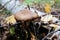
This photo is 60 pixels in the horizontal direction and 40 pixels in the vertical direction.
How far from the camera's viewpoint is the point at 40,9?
228 centimetres

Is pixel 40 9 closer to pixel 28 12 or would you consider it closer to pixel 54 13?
pixel 54 13

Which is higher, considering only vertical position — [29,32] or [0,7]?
[0,7]

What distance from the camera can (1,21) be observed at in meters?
2.05

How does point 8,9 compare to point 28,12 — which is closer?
point 28,12

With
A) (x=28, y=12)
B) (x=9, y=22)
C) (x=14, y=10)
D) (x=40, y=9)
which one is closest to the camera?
(x=28, y=12)

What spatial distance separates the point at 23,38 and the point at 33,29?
0.15 meters

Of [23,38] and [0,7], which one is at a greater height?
[0,7]

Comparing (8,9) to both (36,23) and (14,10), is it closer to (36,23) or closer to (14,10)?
(14,10)

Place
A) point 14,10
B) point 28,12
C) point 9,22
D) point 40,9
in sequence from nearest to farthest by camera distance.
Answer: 1. point 28,12
2. point 9,22
3. point 14,10
4. point 40,9

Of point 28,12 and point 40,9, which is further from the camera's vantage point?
point 40,9

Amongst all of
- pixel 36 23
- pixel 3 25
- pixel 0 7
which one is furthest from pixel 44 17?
pixel 0 7

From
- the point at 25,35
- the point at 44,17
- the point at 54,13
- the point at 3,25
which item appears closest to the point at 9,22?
the point at 3,25

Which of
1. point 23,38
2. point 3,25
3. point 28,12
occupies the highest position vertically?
point 28,12

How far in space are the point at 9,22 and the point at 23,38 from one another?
0.70 ft
